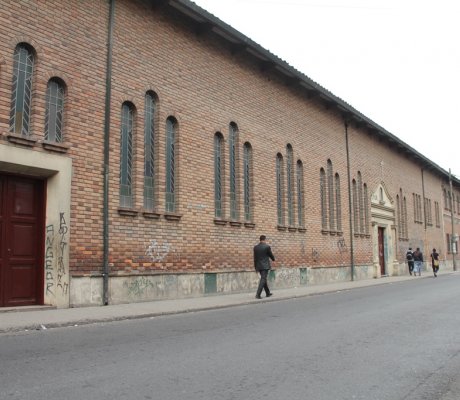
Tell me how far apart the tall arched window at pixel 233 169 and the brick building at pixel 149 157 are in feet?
0.17

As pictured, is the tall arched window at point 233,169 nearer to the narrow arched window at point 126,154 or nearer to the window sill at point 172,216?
the window sill at point 172,216

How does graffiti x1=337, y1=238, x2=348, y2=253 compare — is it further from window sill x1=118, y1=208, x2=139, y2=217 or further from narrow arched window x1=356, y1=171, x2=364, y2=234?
window sill x1=118, y1=208, x2=139, y2=217

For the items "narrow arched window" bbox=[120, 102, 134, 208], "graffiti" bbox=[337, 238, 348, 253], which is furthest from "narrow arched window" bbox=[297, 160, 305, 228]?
"narrow arched window" bbox=[120, 102, 134, 208]

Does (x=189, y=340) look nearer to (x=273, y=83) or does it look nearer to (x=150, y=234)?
(x=150, y=234)

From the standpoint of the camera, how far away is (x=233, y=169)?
17.3 meters

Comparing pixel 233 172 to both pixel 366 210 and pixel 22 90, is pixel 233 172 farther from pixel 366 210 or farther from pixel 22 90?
pixel 366 210

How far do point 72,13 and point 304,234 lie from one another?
12.7 m

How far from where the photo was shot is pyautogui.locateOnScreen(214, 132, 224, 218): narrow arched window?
1630 centimetres

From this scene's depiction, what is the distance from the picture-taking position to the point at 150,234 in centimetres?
1347

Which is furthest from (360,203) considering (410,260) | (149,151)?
(149,151)

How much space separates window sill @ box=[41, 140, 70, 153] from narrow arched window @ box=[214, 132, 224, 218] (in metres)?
5.81

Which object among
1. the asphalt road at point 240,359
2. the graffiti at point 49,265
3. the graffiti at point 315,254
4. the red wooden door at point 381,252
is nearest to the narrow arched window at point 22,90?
the graffiti at point 49,265

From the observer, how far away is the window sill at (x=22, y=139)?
10.4 metres

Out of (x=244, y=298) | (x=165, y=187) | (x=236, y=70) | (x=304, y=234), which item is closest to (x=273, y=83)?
(x=236, y=70)
